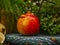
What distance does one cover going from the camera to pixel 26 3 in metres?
1.25

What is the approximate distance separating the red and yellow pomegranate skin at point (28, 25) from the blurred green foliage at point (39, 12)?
0.25 ft

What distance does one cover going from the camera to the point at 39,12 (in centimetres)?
120

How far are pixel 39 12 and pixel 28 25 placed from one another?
0.17 m

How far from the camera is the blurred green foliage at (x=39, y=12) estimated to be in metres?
1.12

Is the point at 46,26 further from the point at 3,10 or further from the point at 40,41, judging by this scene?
the point at 3,10

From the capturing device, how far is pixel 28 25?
1.06 m

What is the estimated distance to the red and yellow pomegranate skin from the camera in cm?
106

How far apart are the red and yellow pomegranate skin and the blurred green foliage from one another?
3.0 inches

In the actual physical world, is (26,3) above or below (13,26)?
above

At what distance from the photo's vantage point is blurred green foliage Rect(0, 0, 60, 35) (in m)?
1.12

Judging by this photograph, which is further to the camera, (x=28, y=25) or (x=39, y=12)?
(x=39, y=12)

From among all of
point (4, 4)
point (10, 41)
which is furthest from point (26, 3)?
point (10, 41)

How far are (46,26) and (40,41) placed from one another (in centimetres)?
17

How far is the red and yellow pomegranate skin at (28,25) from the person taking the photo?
3.48ft
